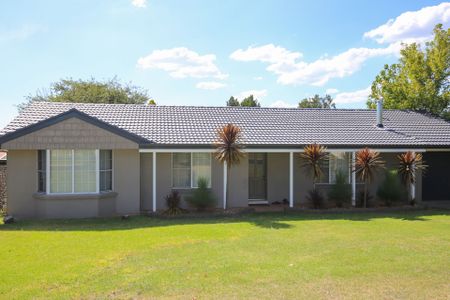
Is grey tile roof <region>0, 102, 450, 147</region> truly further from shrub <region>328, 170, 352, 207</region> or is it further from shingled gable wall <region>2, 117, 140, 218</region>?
shrub <region>328, 170, 352, 207</region>

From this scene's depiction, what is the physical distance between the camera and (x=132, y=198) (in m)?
15.0

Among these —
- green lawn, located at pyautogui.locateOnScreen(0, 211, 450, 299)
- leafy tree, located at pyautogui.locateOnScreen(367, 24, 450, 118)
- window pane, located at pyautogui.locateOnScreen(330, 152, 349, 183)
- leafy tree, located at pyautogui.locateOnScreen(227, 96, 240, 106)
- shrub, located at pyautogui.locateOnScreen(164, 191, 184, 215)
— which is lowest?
green lawn, located at pyautogui.locateOnScreen(0, 211, 450, 299)

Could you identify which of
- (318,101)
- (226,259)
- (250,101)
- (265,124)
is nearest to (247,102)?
(250,101)

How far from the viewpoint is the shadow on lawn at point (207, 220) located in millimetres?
12328

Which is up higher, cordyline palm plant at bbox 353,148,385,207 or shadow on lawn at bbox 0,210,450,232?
cordyline palm plant at bbox 353,148,385,207

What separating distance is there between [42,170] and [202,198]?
569 cm

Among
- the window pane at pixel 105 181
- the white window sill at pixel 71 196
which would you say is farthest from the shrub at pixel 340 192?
the white window sill at pixel 71 196

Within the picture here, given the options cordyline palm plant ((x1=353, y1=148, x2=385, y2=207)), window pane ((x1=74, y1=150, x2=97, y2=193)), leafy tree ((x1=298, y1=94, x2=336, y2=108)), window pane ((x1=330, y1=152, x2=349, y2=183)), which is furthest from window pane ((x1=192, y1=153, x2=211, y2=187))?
leafy tree ((x1=298, y1=94, x2=336, y2=108))

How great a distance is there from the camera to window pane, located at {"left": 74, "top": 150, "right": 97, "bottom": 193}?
14125 millimetres

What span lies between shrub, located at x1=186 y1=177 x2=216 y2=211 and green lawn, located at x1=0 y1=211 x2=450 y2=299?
2030 mm

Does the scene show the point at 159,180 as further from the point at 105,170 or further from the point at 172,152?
the point at 105,170

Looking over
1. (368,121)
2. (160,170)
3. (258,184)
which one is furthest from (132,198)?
(368,121)

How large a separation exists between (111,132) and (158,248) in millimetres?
6142

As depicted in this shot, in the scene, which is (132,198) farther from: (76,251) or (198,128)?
(76,251)
